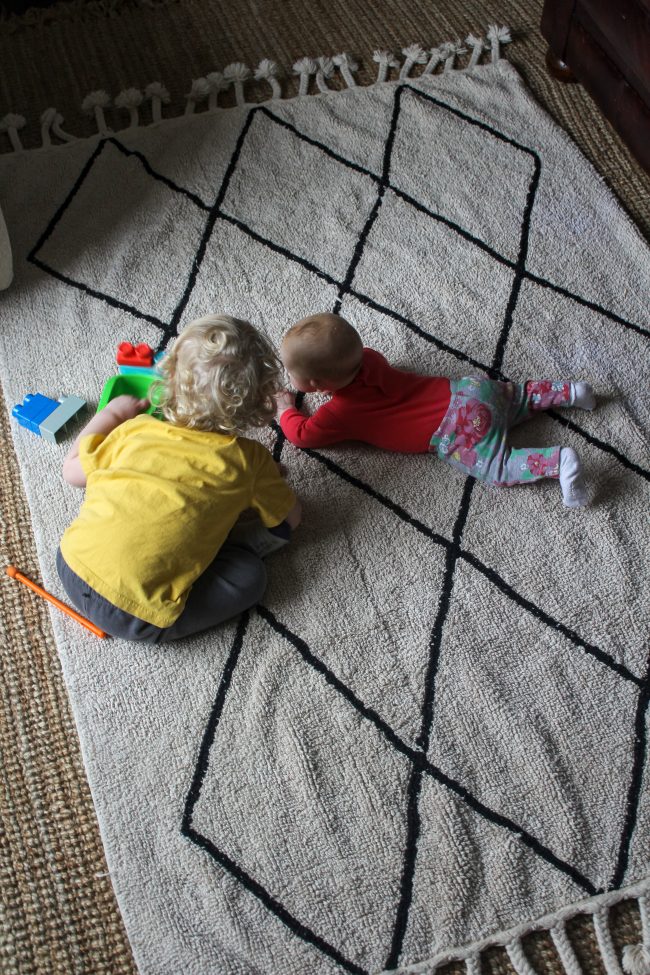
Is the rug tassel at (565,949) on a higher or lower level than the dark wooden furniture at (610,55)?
lower

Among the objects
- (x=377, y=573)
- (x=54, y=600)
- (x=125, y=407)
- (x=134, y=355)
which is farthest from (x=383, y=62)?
(x=54, y=600)


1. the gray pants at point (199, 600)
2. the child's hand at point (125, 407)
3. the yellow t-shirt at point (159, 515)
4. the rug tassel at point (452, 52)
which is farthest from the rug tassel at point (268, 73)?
the gray pants at point (199, 600)

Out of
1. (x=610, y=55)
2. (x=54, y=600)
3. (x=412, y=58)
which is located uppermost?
(x=610, y=55)

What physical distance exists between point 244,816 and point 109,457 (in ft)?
1.53

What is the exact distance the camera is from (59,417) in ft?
4.07

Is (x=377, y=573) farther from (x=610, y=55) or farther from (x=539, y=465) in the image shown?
(x=610, y=55)

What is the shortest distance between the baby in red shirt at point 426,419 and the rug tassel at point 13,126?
2.49 feet

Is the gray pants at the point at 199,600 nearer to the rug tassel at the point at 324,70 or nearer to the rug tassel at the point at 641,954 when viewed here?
the rug tassel at the point at 641,954

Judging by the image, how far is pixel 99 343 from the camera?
134 centimetres

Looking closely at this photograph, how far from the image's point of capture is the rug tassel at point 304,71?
5.46ft

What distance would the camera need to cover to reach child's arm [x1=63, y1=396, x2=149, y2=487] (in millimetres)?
1169

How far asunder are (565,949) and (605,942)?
0.05 m

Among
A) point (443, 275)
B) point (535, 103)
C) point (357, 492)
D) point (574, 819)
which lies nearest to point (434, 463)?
point (357, 492)

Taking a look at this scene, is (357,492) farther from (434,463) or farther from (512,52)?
(512,52)
